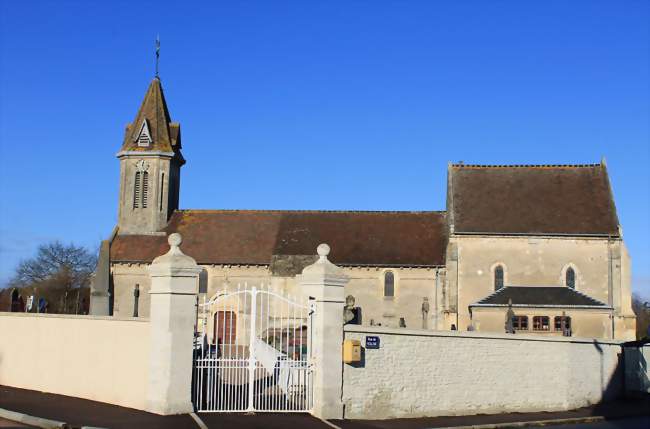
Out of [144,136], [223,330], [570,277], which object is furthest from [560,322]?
[144,136]

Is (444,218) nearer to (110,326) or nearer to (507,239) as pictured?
(507,239)

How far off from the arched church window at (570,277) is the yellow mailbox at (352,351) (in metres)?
29.1

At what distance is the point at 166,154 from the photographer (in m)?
49.7

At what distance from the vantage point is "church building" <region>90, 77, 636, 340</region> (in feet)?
135

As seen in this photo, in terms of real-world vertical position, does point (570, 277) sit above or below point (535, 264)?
below

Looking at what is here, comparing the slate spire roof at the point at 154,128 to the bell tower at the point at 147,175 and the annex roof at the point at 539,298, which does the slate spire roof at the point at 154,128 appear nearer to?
the bell tower at the point at 147,175

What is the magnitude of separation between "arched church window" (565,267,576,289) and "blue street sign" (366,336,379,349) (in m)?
28.4

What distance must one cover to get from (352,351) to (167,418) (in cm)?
405

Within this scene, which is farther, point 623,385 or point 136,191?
point 136,191

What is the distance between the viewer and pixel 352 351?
16.2 m

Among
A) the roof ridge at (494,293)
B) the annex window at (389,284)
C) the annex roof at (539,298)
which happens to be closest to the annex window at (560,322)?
the annex roof at (539,298)

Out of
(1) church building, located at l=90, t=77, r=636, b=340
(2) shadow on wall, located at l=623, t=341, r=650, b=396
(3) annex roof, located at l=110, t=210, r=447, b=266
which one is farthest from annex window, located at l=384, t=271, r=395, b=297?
(2) shadow on wall, located at l=623, t=341, r=650, b=396

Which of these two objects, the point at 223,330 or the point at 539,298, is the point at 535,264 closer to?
the point at 539,298

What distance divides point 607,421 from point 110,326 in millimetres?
11974
